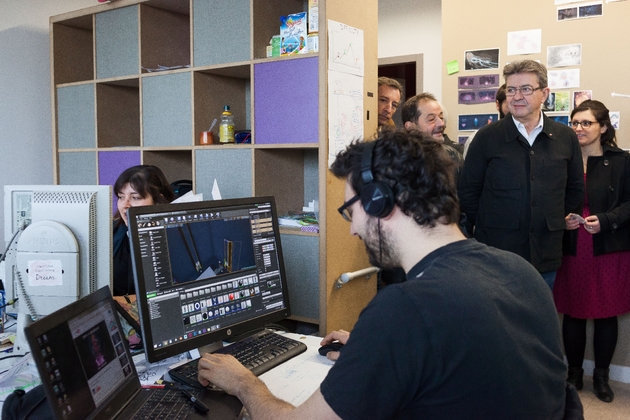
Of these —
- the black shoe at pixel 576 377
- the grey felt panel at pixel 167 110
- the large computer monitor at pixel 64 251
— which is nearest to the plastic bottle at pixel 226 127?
the grey felt panel at pixel 167 110

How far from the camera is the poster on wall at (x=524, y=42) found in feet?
11.6

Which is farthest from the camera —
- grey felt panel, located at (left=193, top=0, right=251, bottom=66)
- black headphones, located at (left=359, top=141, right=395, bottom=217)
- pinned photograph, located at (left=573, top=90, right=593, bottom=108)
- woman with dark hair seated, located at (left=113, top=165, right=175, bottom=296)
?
pinned photograph, located at (left=573, top=90, right=593, bottom=108)

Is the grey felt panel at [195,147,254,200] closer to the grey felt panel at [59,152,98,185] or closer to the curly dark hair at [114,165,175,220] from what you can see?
the curly dark hair at [114,165,175,220]

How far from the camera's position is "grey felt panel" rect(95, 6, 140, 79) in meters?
3.26

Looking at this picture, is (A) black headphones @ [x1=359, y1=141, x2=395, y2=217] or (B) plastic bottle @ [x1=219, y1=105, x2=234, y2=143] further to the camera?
(B) plastic bottle @ [x1=219, y1=105, x2=234, y2=143]

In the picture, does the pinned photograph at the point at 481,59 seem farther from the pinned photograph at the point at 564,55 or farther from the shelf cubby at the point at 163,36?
the shelf cubby at the point at 163,36

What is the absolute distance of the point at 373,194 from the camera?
1105 millimetres

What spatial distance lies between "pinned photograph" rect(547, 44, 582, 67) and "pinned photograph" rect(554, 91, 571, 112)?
171 millimetres

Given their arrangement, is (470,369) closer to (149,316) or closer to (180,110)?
(149,316)

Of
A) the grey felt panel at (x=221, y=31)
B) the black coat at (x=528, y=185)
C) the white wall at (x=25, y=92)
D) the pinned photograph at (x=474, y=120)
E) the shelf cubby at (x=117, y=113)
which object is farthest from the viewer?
the pinned photograph at (x=474, y=120)

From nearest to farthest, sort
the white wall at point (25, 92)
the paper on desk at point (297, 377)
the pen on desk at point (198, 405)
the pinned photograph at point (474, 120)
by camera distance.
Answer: the pen on desk at point (198, 405)
the paper on desk at point (297, 377)
the white wall at point (25, 92)
the pinned photograph at point (474, 120)

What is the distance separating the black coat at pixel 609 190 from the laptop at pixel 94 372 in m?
2.42

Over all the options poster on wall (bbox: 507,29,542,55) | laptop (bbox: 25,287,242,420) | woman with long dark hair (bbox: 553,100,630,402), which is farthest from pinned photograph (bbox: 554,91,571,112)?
laptop (bbox: 25,287,242,420)

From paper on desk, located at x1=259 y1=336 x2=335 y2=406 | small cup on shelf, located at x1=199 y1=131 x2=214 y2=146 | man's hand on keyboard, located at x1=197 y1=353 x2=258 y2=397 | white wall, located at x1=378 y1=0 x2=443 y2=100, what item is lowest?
paper on desk, located at x1=259 y1=336 x2=335 y2=406
